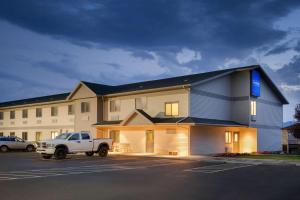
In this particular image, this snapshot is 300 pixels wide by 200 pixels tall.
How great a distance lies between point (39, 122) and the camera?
2014 inches

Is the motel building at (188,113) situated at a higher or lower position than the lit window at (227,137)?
higher

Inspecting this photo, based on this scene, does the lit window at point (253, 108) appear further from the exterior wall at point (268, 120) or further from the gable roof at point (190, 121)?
the gable roof at point (190, 121)

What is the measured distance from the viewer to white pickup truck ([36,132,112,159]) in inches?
1118

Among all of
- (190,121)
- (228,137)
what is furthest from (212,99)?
(190,121)

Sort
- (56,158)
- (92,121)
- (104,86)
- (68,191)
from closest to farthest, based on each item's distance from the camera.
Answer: (68,191) → (56,158) → (92,121) → (104,86)

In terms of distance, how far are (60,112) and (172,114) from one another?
61.0 feet

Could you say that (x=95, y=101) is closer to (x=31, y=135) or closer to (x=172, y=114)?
(x=172, y=114)

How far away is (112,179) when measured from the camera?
1583 centimetres

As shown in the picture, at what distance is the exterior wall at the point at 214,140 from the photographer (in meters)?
33.5

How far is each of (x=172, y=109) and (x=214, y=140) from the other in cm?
506

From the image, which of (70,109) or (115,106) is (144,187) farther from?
(70,109)

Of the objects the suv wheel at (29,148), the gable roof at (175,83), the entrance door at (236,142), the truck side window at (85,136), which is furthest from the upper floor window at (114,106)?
the entrance door at (236,142)

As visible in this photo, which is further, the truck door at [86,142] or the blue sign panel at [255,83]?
the blue sign panel at [255,83]

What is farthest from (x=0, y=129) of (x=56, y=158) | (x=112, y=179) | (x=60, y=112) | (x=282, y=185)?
(x=282, y=185)
